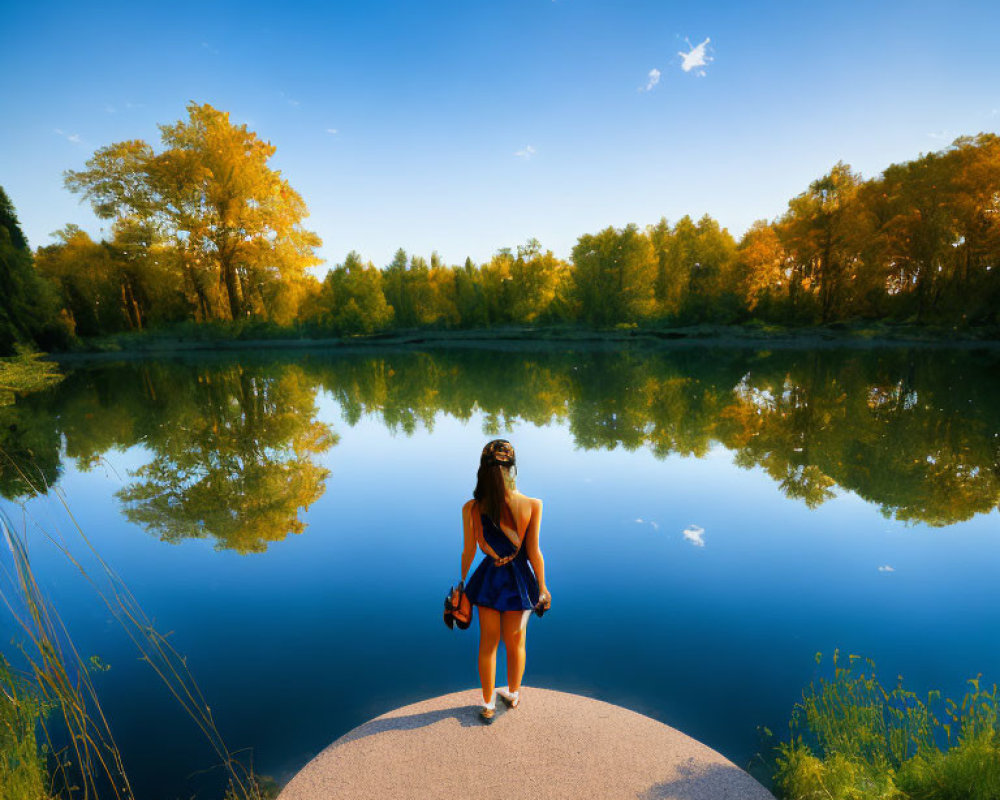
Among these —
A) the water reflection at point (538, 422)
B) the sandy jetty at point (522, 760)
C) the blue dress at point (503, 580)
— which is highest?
the blue dress at point (503, 580)

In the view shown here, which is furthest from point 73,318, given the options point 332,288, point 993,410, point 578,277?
point 993,410

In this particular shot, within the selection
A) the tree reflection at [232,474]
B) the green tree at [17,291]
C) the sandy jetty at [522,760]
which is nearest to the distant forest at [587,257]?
the green tree at [17,291]

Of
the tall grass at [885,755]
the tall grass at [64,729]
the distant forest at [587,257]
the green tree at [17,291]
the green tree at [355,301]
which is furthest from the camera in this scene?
the green tree at [355,301]

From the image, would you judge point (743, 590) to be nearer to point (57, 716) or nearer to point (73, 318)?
point (57, 716)

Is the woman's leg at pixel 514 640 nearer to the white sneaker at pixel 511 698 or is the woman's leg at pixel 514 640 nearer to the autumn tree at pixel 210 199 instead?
the white sneaker at pixel 511 698

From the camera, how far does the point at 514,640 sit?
11.7 feet

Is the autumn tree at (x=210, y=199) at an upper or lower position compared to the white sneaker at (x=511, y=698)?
upper

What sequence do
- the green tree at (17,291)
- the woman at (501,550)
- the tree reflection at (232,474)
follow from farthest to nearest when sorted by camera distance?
the green tree at (17,291) → the tree reflection at (232,474) → the woman at (501,550)

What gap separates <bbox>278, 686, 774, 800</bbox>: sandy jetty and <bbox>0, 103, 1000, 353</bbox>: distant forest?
35838mm

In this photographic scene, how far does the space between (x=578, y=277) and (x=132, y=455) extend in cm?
4449

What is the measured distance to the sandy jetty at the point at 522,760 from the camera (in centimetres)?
301

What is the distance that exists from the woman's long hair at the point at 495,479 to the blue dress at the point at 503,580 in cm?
12

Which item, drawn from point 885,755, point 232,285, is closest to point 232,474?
point 885,755

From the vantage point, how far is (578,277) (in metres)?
50.5
